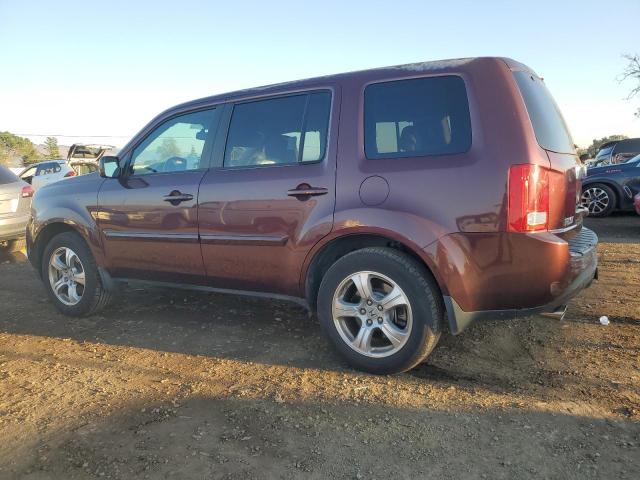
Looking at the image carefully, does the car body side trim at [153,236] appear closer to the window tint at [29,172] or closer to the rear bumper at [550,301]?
the rear bumper at [550,301]

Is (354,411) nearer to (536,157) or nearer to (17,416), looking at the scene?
(536,157)

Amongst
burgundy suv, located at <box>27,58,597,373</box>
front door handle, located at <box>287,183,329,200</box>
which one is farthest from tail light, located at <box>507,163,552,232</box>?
front door handle, located at <box>287,183,329,200</box>

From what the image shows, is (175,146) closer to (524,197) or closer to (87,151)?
(524,197)

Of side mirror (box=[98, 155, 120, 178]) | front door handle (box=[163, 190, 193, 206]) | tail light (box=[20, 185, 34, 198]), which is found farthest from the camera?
tail light (box=[20, 185, 34, 198])

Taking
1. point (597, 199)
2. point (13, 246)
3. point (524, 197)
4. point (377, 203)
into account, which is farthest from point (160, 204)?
point (597, 199)

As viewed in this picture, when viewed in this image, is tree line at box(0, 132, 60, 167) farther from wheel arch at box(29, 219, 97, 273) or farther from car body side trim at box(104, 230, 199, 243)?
car body side trim at box(104, 230, 199, 243)

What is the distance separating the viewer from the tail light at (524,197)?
2723mm

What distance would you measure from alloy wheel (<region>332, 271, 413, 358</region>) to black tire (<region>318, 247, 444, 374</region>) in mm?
32

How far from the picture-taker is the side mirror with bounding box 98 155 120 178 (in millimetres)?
4371

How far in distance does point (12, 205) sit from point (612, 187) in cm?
1058

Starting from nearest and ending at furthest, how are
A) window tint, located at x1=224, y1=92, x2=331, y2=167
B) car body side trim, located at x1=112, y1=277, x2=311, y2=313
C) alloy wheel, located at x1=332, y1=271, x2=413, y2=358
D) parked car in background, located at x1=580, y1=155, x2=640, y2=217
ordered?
alloy wheel, located at x1=332, y1=271, x2=413, y2=358, window tint, located at x1=224, y1=92, x2=331, y2=167, car body side trim, located at x1=112, y1=277, x2=311, y2=313, parked car in background, located at x1=580, y1=155, x2=640, y2=217

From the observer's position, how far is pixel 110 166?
4379 mm

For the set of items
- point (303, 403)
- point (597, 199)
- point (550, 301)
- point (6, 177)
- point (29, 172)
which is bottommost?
point (303, 403)

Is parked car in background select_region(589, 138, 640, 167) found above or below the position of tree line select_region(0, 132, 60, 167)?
below
